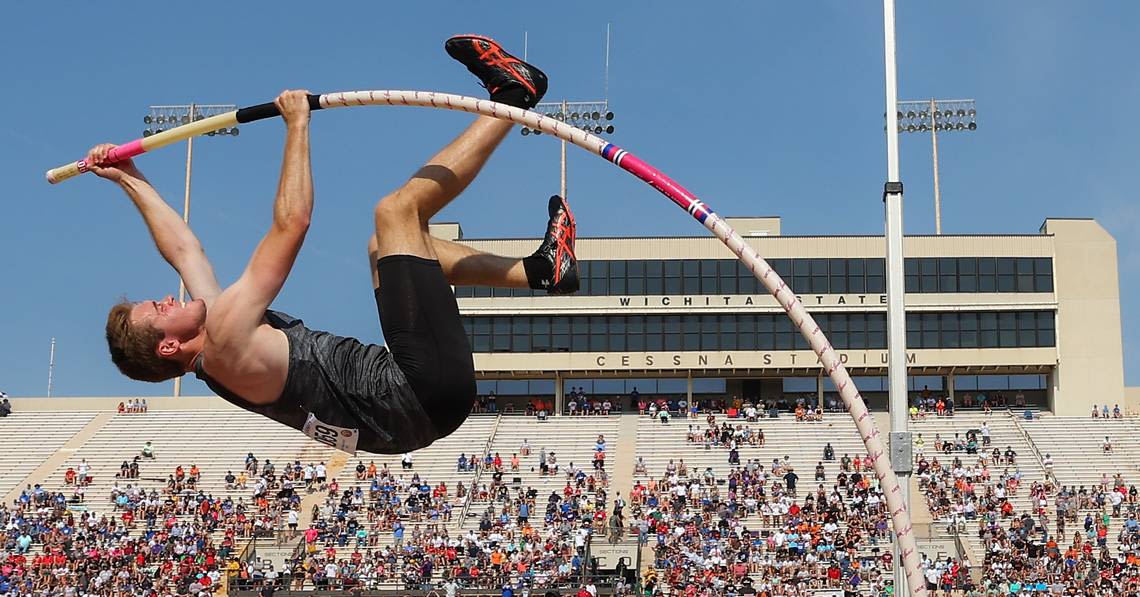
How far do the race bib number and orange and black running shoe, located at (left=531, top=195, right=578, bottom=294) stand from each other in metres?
1.30

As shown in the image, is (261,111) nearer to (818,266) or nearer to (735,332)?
(735,332)

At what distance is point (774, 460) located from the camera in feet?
127

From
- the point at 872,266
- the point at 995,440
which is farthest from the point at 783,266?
the point at 995,440

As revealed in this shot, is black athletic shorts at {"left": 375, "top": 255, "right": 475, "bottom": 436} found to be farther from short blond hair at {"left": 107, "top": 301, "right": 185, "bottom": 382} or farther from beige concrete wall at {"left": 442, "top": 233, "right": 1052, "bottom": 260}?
beige concrete wall at {"left": 442, "top": 233, "right": 1052, "bottom": 260}

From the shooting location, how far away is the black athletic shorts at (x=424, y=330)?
239 inches

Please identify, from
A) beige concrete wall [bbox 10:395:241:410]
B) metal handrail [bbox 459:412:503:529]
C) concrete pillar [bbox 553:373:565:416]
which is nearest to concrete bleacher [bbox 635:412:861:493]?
concrete pillar [bbox 553:373:565:416]

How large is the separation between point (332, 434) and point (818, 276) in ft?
135

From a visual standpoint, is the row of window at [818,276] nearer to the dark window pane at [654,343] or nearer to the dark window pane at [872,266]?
the dark window pane at [872,266]

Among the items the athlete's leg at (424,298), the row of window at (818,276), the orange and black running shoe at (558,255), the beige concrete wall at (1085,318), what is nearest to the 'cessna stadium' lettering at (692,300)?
the row of window at (818,276)

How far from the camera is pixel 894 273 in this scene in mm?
12547

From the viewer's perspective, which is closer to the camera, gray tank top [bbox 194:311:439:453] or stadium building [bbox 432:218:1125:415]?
gray tank top [bbox 194:311:439:453]

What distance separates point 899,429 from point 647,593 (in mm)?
16952

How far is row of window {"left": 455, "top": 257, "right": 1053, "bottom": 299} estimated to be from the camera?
46.2 meters

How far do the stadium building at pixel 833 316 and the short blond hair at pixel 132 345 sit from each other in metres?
39.9
